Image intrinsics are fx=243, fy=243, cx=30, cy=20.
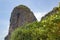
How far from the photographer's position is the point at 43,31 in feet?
20.7

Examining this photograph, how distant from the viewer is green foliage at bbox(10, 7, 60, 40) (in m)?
6.22

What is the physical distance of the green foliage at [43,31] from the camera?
622 cm

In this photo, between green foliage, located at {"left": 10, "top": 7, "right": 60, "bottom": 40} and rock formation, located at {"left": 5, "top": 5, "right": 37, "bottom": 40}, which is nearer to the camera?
green foliage, located at {"left": 10, "top": 7, "right": 60, "bottom": 40}

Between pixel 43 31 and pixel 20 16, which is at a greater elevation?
pixel 20 16

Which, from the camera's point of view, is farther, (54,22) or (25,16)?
(25,16)

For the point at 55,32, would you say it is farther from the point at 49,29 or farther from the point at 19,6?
the point at 19,6

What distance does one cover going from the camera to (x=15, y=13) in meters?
60.1

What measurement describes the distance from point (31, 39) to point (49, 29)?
1.89ft

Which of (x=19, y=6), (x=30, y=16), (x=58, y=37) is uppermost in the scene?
(x=19, y=6)

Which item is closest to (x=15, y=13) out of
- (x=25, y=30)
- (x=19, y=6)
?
(x=19, y=6)

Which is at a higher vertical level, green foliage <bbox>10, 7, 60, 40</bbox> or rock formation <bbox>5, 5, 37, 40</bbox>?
rock formation <bbox>5, 5, 37, 40</bbox>

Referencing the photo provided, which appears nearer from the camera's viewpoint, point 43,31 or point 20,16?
point 43,31

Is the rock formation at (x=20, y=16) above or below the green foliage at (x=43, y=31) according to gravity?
above

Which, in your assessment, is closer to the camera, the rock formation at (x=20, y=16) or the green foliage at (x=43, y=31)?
the green foliage at (x=43, y=31)
